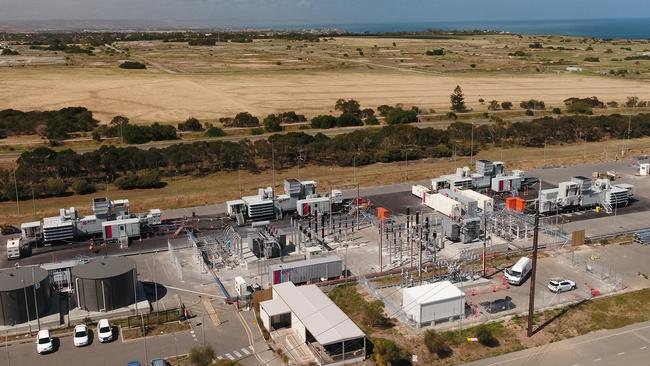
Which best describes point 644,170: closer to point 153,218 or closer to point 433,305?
point 433,305

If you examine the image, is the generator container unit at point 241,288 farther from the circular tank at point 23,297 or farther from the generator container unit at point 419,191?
the generator container unit at point 419,191

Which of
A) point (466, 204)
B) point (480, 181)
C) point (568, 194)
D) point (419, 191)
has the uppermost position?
point (568, 194)

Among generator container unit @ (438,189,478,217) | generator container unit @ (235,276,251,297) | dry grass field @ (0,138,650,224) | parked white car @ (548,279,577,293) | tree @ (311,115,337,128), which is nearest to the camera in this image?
generator container unit @ (235,276,251,297)

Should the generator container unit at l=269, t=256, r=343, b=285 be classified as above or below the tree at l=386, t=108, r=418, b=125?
below

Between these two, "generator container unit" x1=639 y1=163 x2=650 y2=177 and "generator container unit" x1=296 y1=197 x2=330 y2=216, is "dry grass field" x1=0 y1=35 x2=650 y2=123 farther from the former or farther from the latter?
"generator container unit" x1=296 y1=197 x2=330 y2=216

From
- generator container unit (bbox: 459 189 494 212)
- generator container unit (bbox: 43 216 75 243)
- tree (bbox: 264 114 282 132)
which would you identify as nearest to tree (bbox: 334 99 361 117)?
tree (bbox: 264 114 282 132)

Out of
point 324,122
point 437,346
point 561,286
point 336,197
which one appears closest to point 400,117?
point 324,122

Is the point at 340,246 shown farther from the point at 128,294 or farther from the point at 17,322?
the point at 17,322

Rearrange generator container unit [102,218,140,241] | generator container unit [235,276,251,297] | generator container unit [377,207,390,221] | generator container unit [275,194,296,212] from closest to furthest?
generator container unit [235,276,251,297] → generator container unit [102,218,140,241] → generator container unit [377,207,390,221] → generator container unit [275,194,296,212]
